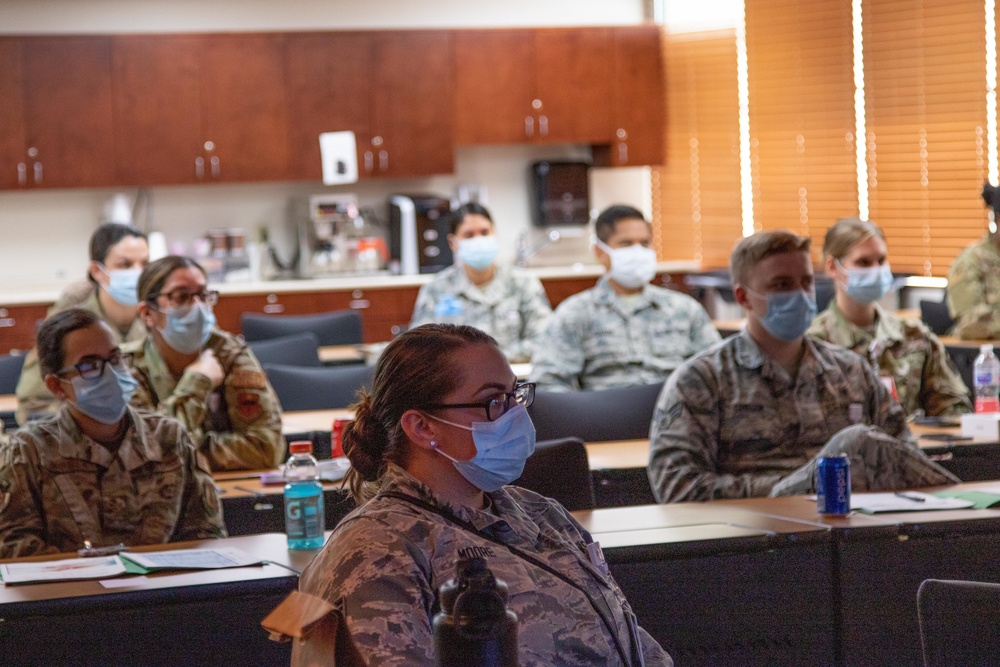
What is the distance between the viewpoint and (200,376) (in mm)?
4113

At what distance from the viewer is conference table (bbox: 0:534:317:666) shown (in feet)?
7.86

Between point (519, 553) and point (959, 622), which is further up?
point (519, 553)

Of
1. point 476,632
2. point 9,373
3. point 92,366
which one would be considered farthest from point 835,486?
point 9,373

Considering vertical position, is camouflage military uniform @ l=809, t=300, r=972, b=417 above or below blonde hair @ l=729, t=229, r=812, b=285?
below

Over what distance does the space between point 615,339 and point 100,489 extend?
3083 mm

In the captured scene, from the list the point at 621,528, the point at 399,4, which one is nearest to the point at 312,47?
the point at 399,4

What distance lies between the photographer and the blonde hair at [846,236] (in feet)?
16.5

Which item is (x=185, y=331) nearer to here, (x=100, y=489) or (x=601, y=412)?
(x=100, y=489)

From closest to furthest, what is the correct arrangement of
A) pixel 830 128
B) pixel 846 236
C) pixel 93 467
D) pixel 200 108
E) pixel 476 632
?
pixel 476 632
pixel 93 467
pixel 846 236
pixel 830 128
pixel 200 108

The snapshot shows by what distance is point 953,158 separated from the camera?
7891mm

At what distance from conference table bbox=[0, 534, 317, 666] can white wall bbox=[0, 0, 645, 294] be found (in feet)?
23.2

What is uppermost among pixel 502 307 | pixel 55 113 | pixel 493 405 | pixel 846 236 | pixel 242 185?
pixel 55 113

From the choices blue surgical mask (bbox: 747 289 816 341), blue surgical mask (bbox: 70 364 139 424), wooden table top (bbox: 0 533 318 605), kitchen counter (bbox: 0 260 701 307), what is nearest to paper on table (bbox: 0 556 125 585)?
wooden table top (bbox: 0 533 318 605)

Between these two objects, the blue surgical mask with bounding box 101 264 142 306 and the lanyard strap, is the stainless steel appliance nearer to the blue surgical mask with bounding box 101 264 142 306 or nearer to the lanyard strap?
the blue surgical mask with bounding box 101 264 142 306
